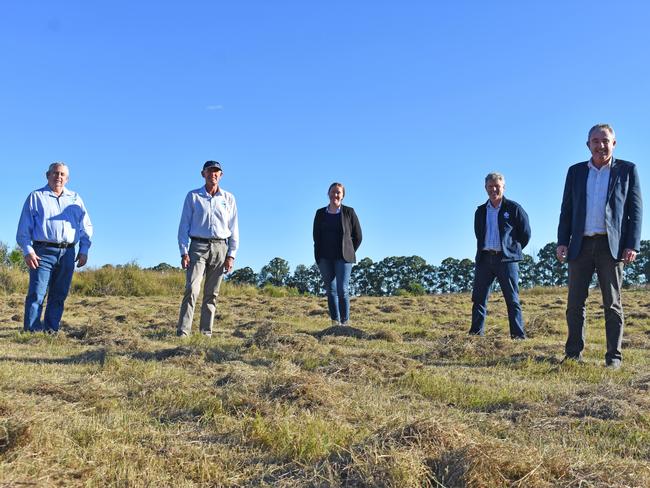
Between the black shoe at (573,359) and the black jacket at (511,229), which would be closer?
the black shoe at (573,359)

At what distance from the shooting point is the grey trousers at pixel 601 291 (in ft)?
17.4

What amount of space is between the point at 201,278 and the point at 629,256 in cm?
457

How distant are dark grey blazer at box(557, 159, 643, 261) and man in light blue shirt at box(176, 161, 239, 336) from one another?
12.9 ft

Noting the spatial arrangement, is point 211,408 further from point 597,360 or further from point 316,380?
point 597,360

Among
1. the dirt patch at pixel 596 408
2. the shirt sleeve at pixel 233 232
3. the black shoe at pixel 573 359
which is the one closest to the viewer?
the dirt patch at pixel 596 408

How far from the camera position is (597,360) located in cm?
563

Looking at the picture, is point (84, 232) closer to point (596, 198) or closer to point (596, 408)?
point (596, 198)

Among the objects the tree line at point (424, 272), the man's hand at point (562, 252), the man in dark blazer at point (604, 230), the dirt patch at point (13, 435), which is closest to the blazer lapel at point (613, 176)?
the man in dark blazer at point (604, 230)

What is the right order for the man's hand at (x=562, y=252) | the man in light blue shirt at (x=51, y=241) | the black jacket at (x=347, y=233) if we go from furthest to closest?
1. the black jacket at (x=347, y=233)
2. the man in light blue shirt at (x=51, y=241)
3. the man's hand at (x=562, y=252)

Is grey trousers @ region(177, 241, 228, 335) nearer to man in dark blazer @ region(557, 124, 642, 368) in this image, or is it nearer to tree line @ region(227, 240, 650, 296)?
man in dark blazer @ region(557, 124, 642, 368)

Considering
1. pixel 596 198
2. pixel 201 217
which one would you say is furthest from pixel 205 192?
pixel 596 198

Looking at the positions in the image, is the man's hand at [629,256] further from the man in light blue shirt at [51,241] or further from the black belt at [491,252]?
the man in light blue shirt at [51,241]

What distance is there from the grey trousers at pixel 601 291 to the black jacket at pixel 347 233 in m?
3.44

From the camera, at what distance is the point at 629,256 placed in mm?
5215
